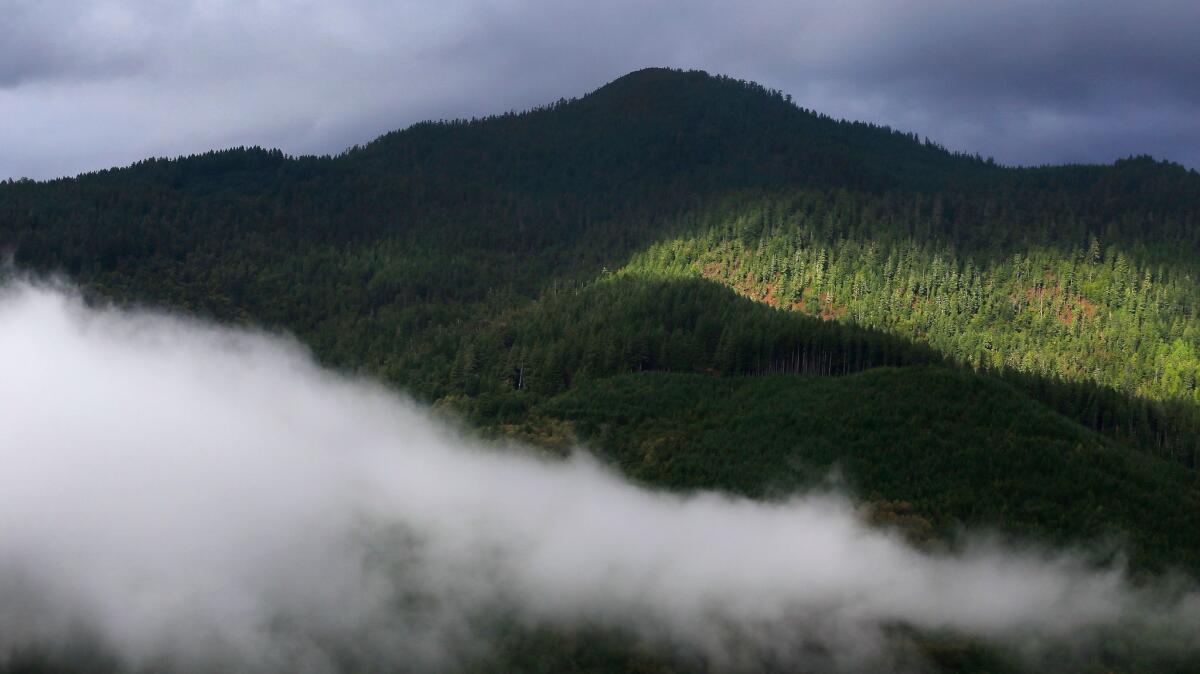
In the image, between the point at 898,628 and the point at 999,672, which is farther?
the point at 898,628

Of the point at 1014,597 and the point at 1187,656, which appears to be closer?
the point at 1187,656

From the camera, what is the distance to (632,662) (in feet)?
639

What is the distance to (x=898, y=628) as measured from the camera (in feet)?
643

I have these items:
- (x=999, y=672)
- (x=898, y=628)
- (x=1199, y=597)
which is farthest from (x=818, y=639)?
(x=1199, y=597)

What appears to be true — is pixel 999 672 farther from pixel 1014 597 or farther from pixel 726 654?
pixel 726 654

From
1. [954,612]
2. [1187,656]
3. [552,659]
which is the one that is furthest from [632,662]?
[1187,656]

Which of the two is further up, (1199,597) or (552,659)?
(1199,597)

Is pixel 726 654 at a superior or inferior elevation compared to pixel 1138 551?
inferior

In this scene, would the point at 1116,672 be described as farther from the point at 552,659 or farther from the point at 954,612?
the point at 552,659

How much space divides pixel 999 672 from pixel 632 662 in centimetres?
5045

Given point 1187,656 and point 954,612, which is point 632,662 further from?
point 1187,656

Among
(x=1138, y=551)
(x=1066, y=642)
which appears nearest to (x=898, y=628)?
(x=1066, y=642)

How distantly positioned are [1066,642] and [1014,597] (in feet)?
38.1

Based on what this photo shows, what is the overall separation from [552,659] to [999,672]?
2475 inches
